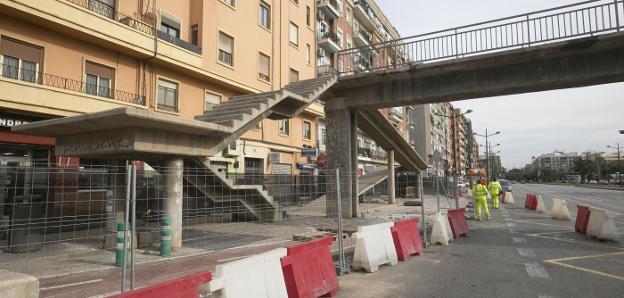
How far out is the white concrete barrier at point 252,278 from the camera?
4258 mm

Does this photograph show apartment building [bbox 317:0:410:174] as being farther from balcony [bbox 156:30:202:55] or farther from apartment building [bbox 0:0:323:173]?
balcony [bbox 156:30:202:55]

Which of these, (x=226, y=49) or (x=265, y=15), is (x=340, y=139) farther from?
(x=265, y=15)

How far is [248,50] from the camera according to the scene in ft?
82.0

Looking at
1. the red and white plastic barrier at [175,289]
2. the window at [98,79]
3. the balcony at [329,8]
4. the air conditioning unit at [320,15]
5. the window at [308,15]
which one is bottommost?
the red and white plastic barrier at [175,289]

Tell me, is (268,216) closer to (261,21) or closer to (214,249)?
(214,249)

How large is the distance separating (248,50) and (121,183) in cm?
1548

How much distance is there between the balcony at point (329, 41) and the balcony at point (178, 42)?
15655mm

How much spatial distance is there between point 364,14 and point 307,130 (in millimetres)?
18689

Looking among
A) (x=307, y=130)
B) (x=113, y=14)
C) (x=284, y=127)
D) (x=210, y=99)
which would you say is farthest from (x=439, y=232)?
(x=307, y=130)

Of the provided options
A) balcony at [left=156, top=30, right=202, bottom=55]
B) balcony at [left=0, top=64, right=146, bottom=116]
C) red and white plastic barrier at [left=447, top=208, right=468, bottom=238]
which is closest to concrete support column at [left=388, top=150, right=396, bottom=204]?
balcony at [left=156, top=30, right=202, bottom=55]

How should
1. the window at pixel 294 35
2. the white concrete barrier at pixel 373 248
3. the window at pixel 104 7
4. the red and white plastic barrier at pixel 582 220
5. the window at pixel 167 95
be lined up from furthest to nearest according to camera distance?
the window at pixel 294 35 → the window at pixel 167 95 → the window at pixel 104 7 → the red and white plastic barrier at pixel 582 220 → the white concrete barrier at pixel 373 248

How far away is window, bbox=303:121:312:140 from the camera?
105 ft

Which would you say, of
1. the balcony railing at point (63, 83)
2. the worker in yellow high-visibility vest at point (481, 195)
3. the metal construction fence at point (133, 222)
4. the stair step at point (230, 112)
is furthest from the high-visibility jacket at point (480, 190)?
the balcony railing at point (63, 83)

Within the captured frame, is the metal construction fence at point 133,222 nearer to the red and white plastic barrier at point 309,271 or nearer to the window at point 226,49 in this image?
the red and white plastic barrier at point 309,271
